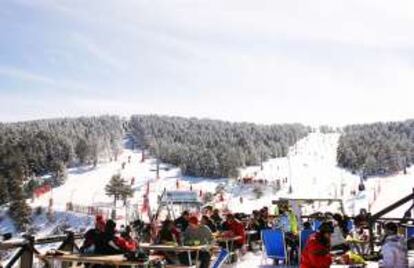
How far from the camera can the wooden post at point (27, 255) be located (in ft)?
31.6

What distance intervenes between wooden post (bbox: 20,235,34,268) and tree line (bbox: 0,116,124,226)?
90928mm

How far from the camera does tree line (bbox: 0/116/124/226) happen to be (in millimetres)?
101250

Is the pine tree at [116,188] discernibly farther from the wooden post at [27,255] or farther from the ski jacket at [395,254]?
the ski jacket at [395,254]

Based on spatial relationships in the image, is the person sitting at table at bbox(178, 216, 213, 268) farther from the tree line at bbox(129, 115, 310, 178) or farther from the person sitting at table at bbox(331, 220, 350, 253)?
the tree line at bbox(129, 115, 310, 178)

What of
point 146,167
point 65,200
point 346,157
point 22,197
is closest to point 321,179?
point 346,157

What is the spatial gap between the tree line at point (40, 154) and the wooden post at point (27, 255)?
90.9 metres

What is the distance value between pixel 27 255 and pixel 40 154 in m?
131

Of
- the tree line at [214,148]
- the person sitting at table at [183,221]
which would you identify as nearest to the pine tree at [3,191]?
the tree line at [214,148]

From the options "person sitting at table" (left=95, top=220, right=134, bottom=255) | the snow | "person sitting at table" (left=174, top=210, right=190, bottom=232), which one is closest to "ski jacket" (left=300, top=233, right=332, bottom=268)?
"person sitting at table" (left=95, top=220, right=134, bottom=255)

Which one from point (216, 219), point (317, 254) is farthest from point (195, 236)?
point (216, 219)

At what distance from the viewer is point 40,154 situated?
449ft

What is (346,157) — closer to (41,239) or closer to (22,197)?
(22,197)

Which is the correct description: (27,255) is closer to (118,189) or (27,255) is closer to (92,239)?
(92,239)

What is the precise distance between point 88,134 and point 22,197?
75974 millimetres
